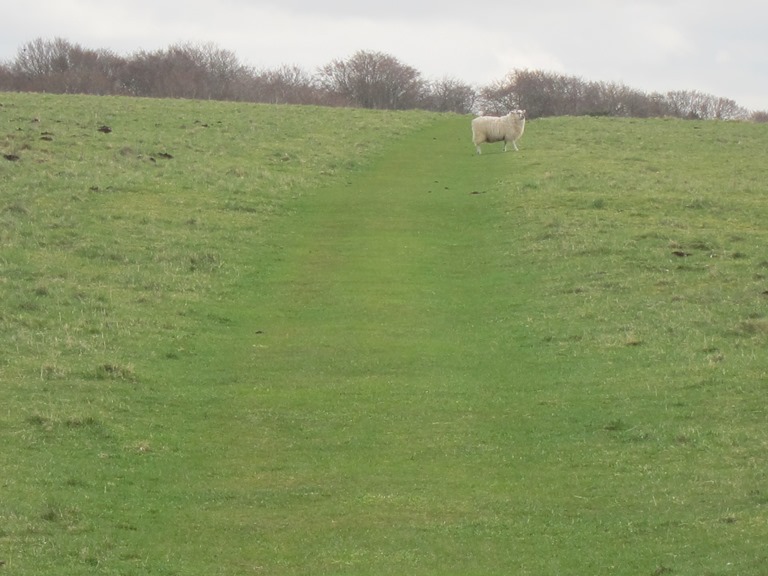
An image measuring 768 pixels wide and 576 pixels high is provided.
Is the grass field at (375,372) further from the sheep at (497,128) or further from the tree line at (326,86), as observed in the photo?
the tree line at (326,86)

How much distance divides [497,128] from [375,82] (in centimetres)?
5586

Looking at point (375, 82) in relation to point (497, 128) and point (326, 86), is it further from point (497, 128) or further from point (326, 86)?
point (497, 128)

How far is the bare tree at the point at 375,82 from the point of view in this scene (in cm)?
8450

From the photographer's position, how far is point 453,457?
33.4 ft

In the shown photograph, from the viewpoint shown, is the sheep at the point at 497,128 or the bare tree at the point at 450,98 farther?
the bare tree at the point at 450,98

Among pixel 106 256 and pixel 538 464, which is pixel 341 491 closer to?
pixel 538 464

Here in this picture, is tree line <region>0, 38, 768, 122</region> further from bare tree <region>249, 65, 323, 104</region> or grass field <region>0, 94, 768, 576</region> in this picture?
grass field <region>0, 94, 768, 576</region>

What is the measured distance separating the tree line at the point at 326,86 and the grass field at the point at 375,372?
50.3m

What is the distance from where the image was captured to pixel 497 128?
33375 mm

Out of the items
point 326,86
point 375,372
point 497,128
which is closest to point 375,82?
point 326,86

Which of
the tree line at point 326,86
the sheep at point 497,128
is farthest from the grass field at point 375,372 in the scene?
the tree line at point 326,86

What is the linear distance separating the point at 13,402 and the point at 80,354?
2030mm

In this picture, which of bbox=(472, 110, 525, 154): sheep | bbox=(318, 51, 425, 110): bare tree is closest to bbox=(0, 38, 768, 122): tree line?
bbox=(318, 51, 425, 110): bare tree

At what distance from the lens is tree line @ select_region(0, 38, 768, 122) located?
251 feet
